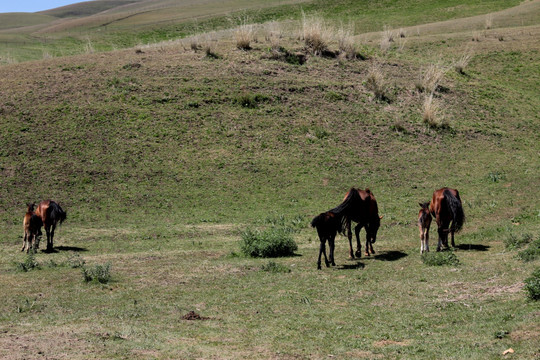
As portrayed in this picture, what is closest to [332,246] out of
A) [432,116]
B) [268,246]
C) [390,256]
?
[390,256]

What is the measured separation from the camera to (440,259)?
13992mm

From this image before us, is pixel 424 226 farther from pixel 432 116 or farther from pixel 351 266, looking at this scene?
pixel 432 116

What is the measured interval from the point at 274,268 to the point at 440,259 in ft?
12.5

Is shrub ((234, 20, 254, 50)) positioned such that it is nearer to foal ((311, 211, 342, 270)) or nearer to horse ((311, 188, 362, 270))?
horse ((311, 188, 362, 270))

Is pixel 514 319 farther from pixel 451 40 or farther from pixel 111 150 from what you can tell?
pixel 451 40

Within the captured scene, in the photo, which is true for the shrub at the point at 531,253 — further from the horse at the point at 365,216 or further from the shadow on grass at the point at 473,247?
the horse at the point at 365,216

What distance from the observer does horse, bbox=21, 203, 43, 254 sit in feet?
57.6

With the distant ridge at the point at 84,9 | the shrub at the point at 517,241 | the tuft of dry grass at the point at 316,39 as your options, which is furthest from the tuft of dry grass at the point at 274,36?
the distant ridge at the point at 84,9

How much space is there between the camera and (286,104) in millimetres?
→ 32094

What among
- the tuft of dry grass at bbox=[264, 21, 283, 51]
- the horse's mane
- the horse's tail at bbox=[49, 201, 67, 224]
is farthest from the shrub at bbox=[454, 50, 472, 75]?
the horse's tail at bbox=[49, 201, 67, 224]

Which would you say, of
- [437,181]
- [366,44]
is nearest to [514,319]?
[437,181]

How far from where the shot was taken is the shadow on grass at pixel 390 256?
15.4 meters

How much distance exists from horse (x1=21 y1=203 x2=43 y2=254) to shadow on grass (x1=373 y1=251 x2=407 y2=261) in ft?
31.6

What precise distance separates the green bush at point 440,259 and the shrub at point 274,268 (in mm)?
3229
